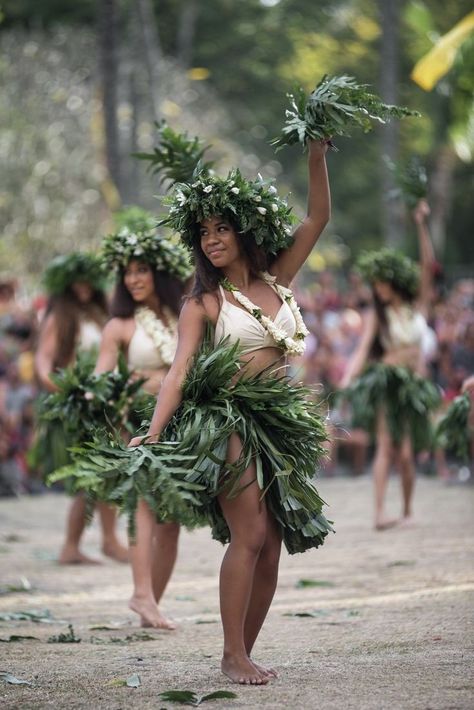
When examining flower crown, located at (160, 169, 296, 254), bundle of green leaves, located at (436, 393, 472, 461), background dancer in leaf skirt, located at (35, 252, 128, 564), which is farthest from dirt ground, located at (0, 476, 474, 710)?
flower crown, located at (160, 169, 296, 254)

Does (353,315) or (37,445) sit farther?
(353,315)

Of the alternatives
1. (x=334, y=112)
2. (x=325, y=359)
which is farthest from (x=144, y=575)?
(x=325, y=359)

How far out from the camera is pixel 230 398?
4.53m

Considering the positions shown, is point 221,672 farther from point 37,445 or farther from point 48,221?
point 48,221

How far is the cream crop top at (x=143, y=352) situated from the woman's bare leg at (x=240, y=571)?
213 centimetres

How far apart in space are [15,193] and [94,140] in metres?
3.11

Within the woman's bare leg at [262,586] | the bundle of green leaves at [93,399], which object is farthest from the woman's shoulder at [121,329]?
the woman's bare leg at [262,586]

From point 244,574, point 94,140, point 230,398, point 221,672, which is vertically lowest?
point 221,672

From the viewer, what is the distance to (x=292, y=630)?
5551mm

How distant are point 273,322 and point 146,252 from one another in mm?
1919

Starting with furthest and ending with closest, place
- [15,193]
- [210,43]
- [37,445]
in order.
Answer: [210,43], [15,193], [37,445]

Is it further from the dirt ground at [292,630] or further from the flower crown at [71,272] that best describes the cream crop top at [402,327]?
the flower crown at [71,272]

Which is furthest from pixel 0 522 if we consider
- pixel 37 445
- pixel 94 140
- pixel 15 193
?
pixel 94 140

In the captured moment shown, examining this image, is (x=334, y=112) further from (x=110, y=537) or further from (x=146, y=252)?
(x=110, y=537)
